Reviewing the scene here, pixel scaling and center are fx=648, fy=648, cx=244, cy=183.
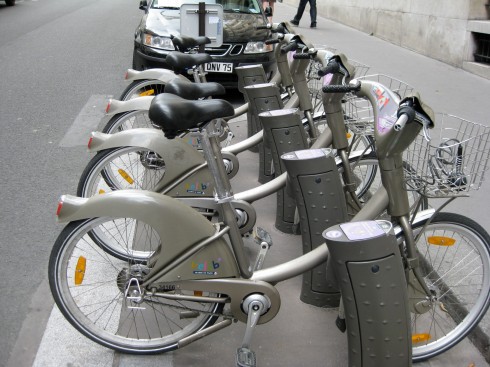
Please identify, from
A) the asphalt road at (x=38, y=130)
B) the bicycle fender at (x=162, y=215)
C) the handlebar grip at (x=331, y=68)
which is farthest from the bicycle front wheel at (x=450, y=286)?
the asphalt road at (x=38, y=130)

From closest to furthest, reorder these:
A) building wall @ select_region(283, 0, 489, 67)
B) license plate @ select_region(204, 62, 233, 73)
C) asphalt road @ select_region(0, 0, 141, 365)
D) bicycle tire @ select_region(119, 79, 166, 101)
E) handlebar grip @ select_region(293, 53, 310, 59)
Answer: asphalt road @ select_region(0, 0, 141, 365)
handlebar grip @ select_region(293, 53, 310, 59)
bicycle tire @ select_region(119, 79, 166, 101)
license plate @ select_region(204, 62, 233, 73)
building wall @ select_region(283, 0, 489, 67)

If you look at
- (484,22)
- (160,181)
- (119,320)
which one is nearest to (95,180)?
(160,181)

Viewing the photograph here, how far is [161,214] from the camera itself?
9.75ft

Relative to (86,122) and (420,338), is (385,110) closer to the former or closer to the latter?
(420,338)

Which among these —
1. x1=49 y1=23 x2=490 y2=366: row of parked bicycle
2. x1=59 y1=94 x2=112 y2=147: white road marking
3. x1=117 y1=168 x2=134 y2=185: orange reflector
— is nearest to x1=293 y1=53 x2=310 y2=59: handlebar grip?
x1=49 y1=23 x2=490 y2=366: row of parked bicycle

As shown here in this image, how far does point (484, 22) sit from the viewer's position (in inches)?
405

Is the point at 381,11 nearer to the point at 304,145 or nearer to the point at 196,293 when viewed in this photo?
the point at 304,145

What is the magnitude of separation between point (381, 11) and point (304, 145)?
11.4 metres

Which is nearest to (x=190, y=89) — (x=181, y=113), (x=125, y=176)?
(x=181, y=113)

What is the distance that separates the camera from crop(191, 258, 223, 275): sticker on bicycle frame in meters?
3.01

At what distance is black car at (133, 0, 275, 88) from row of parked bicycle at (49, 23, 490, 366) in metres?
4.51

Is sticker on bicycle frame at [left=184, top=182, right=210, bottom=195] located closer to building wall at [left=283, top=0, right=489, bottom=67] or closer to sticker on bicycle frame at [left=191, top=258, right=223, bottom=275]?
sticker on bicycle frame at [left=191, top=258, right=223, bottom=275]

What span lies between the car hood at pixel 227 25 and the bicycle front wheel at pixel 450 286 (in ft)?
18.6

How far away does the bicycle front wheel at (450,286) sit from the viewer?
313 cm
